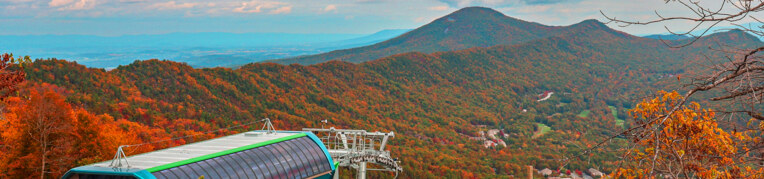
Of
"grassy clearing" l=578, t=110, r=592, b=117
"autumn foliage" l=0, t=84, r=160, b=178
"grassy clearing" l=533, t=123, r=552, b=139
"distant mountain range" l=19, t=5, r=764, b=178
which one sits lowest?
"grassy clearing" l=533, t=123, r=552, b=139

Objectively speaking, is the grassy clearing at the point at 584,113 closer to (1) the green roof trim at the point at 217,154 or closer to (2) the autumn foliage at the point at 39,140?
(1) the green roof trim at the point at 217,154

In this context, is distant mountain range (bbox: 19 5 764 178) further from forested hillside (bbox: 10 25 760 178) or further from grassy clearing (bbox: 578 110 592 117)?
grassy clearing (bbox: 578 110 592 117)

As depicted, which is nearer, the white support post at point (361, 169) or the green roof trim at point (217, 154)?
the green roof trim at point (217, 154)

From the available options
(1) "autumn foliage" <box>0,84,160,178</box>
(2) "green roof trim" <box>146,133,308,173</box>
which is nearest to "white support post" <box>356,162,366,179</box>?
(2) "green roof trim" <box>146,133,308,173</box>

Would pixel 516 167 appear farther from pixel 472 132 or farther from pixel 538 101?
pixel 538 101

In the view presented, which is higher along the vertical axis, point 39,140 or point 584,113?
point 39,140

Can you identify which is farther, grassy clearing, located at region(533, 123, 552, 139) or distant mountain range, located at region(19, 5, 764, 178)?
grassy clearing, located at region(533, 123, 552, 139)

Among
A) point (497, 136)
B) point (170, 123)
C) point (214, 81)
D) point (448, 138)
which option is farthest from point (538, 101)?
point (170, 123)

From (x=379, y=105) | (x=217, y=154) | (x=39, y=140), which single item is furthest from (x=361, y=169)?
(x=379, y=105)

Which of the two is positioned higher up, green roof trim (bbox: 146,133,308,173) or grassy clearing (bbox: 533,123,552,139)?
green roof trim (bbox: 146,133,308,173)

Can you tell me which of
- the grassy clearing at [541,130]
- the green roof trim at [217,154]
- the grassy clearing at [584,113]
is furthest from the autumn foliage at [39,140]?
the grassy clearing at [584,113]

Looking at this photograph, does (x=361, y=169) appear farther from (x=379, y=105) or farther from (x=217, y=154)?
(x=379, y=105)
